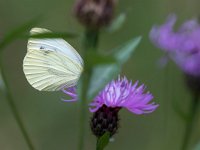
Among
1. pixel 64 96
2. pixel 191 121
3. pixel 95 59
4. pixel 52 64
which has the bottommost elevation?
pixel 64 96

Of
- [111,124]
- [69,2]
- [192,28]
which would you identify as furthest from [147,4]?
[192,28]

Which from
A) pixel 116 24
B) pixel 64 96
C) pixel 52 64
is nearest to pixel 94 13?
pixel 116 24

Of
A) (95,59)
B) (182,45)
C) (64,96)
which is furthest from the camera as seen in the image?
(64,96)

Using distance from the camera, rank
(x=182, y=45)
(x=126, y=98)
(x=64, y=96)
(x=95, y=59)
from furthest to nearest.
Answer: (x=64, y=96)
(x=126, y=98)
(x=182, y=45)
(x=95, y=59)

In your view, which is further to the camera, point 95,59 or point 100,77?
point 100,77

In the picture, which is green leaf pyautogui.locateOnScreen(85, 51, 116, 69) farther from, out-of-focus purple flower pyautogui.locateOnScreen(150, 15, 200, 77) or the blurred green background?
the blurred green background

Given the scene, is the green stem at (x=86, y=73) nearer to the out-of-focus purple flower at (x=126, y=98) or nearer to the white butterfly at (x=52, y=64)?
the out-of-focus purple flower at (x=126, y=98)

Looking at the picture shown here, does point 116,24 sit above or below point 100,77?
above

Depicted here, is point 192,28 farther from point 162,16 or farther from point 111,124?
point 162,16

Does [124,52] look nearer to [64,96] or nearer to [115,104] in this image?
[115,104]
